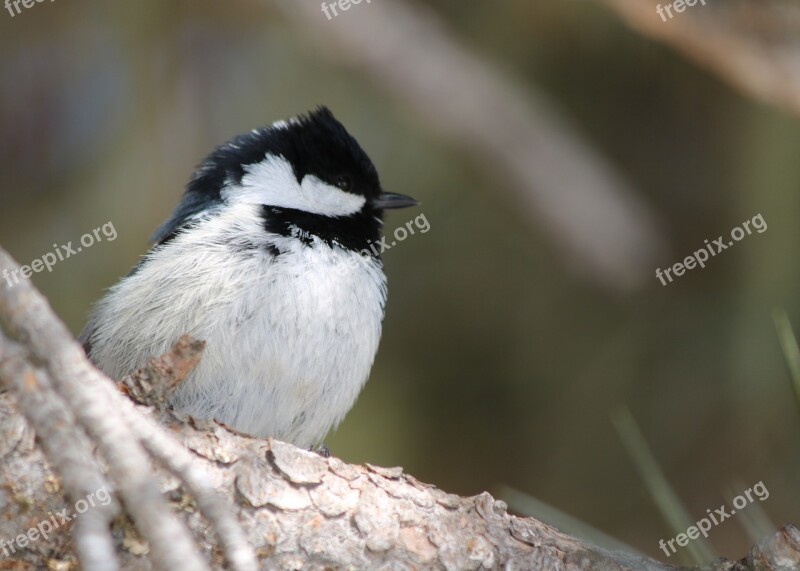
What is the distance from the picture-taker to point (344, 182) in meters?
2.56

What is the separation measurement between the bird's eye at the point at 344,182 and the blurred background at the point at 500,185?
0.92 meters

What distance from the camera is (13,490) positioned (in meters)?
1.46

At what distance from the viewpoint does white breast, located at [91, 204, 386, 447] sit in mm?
2121

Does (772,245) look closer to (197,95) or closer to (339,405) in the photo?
(339,405)

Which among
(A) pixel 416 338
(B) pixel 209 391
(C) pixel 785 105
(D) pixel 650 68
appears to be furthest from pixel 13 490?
(D) pixel 650 68

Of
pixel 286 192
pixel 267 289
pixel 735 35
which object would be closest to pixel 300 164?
pixel 286 192

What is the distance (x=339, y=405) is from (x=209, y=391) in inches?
14.1

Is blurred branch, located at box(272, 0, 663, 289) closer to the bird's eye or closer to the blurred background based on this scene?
the blurred background

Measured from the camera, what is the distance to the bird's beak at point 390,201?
8.62 ft

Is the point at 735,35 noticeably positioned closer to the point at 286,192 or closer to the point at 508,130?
the point at 508,130

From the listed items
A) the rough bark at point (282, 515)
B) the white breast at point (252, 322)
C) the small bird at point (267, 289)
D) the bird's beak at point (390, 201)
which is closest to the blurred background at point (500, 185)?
the bird's beak at point (390, 201)

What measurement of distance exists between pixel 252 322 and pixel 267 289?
3.1 inches

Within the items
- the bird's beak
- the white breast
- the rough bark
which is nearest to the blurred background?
the bird's beak

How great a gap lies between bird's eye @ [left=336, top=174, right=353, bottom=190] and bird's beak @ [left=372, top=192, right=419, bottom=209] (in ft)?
0.30
